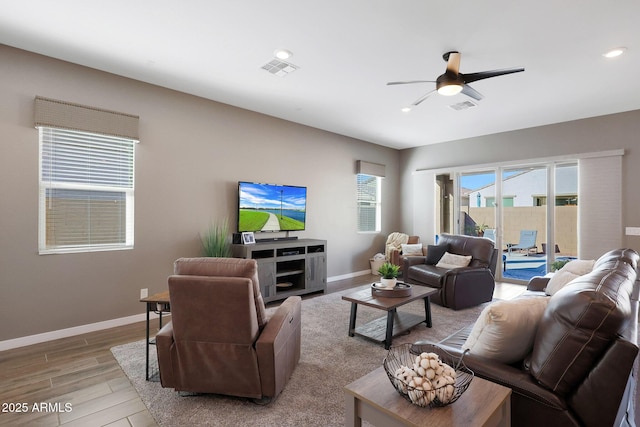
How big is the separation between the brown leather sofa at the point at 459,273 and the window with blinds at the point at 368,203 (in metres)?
1.90

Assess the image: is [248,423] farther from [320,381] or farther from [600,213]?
[600,213]

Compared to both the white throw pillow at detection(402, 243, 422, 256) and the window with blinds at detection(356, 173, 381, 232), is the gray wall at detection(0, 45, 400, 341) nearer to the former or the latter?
the window with blinds at detection(356, 173, 381, 232)

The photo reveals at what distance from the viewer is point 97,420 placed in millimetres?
2020

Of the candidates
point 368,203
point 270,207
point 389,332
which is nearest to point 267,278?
point 270,207

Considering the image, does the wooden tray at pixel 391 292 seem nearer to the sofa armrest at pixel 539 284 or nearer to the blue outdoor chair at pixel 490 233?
the sofa armrest at pixel 539 284

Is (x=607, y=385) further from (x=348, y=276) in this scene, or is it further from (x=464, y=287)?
(x=348, y=276)

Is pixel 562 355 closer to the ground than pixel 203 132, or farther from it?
closer to the ground

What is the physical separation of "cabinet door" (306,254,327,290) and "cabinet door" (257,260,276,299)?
0.67m

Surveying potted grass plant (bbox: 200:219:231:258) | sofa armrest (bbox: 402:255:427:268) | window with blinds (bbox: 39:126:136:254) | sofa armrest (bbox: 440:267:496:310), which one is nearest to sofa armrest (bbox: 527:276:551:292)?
sofa armrest (bbox: 440:267:496:310)

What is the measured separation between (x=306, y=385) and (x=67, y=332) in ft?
9.04

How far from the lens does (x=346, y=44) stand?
9.80ft

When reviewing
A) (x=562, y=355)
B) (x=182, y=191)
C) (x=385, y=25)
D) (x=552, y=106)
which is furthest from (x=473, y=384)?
(x=552, y=106)

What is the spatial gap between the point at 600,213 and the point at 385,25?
4810mm

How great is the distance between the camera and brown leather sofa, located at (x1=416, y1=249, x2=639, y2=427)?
1175 mm
